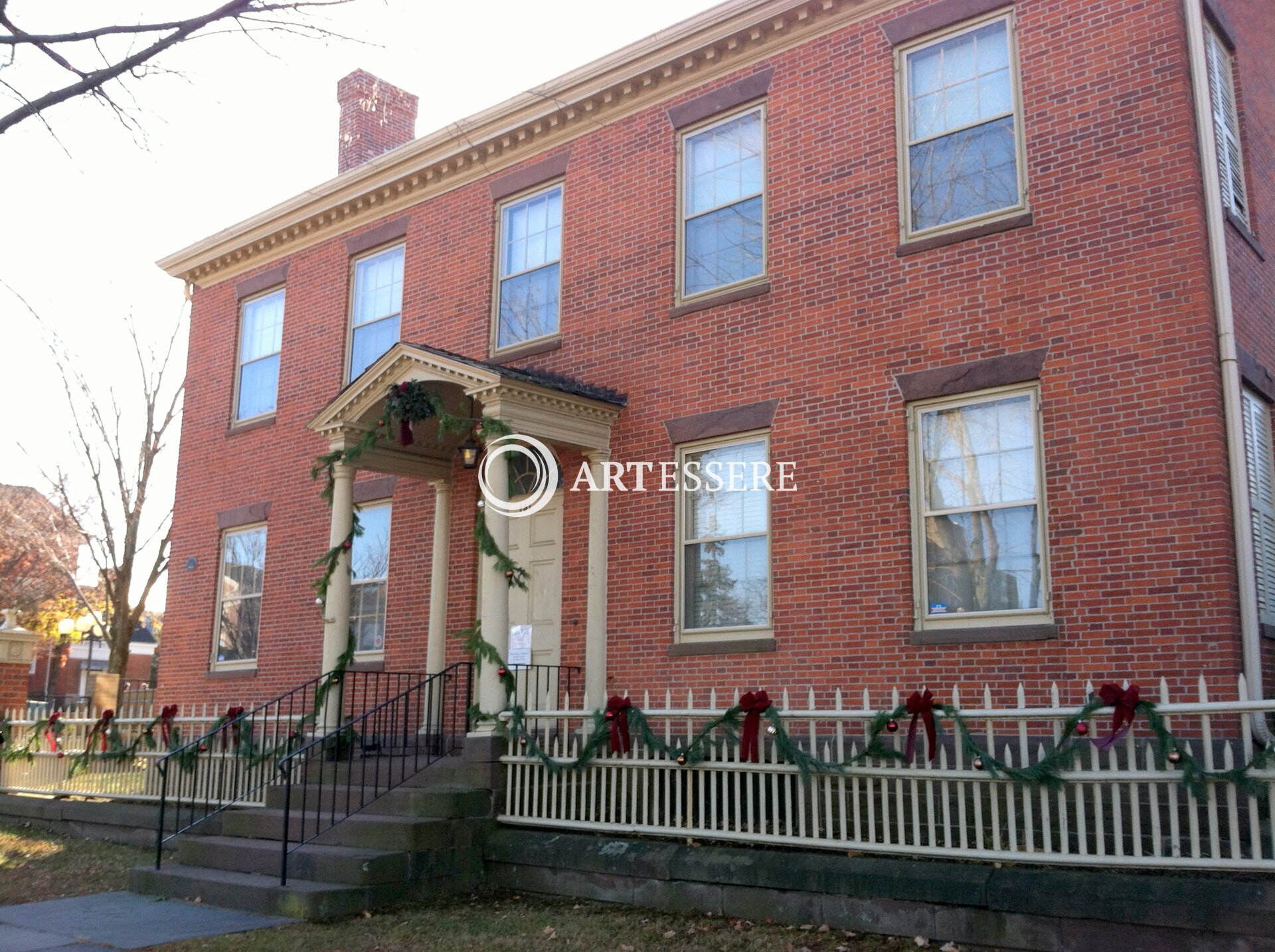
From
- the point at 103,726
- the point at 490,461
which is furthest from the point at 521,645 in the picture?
the point at 103,726

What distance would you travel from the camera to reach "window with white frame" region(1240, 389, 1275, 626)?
898 cm

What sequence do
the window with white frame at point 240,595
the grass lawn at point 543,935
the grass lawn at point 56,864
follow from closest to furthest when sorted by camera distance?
the grass lawn at point 543,935, the grass lawn at point 56,864, the window with white frame at point 240,595

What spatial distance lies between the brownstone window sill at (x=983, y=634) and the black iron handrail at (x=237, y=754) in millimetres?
4985

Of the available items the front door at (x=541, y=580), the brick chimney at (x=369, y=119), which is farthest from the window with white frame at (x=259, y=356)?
the front door at (x=541, y=580)

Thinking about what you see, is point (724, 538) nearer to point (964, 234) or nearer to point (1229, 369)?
point (964, 234)

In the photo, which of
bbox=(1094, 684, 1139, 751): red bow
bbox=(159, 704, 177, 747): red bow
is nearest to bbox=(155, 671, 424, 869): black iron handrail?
bbox=(159, 704, 177, 747): red bow

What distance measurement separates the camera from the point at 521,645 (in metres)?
12.1

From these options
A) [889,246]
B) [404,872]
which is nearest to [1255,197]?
[889,246]

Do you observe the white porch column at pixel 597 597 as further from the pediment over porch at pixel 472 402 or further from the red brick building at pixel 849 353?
the pediment over porch at pixel 472 402

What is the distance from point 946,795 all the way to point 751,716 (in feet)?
4.98

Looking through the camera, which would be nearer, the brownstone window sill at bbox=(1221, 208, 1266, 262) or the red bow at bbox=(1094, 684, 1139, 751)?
the red bow at bbox=(1094, 684, 1139, 751)

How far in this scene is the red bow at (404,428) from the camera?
1127 cm

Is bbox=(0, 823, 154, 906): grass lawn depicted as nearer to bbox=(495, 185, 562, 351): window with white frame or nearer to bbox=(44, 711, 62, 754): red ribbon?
bbox=(44, 711, 62, 754): red ribbon

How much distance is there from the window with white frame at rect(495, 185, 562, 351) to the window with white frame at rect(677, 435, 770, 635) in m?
2.71
